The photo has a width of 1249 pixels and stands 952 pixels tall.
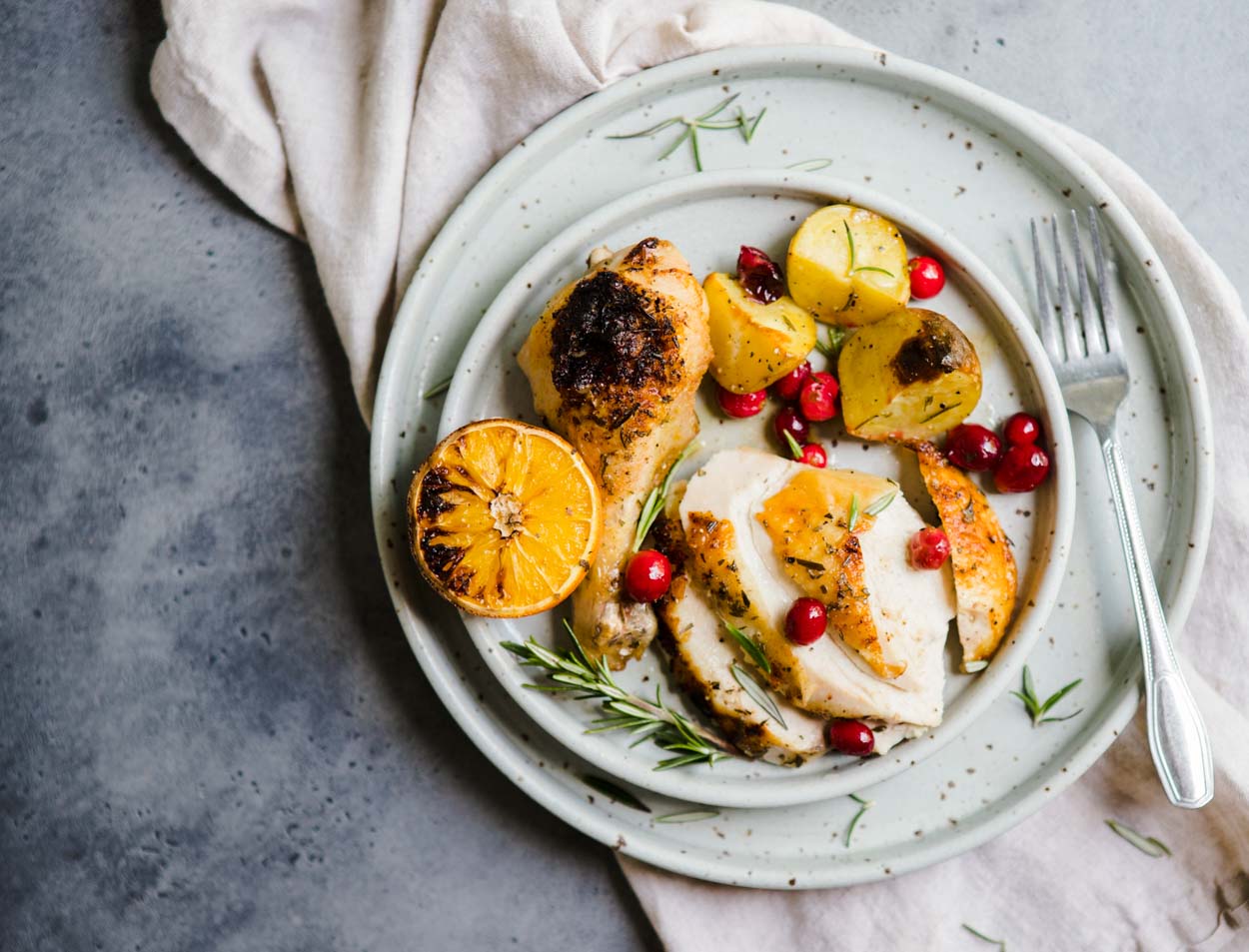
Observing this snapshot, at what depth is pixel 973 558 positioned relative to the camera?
7.72 ft

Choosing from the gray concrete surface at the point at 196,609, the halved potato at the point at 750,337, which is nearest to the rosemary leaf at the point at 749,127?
the halved potato at the point at 750,337

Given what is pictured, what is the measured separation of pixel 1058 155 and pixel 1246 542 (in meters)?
1.18

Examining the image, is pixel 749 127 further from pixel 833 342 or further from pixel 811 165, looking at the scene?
pixel 833 342

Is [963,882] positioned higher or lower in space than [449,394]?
lower

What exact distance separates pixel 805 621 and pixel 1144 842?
127cm

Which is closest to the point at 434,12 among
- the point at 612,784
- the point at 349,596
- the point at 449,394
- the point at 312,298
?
the point at 312,298

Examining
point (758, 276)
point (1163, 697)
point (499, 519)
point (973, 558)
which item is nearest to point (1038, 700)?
point (1163, 697)

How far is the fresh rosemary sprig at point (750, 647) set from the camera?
7.67 feet

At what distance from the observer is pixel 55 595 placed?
277cm

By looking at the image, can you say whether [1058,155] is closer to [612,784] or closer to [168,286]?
[612,784]

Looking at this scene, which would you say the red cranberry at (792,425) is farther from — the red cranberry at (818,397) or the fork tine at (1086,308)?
the fork tine at (1086,308)

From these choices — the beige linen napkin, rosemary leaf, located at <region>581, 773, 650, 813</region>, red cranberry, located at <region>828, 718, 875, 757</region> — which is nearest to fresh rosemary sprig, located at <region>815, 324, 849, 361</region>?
the beige linen napkin

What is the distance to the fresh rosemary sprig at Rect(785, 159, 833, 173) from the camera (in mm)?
2527

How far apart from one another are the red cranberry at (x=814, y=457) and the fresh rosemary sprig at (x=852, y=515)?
8.0 inches
